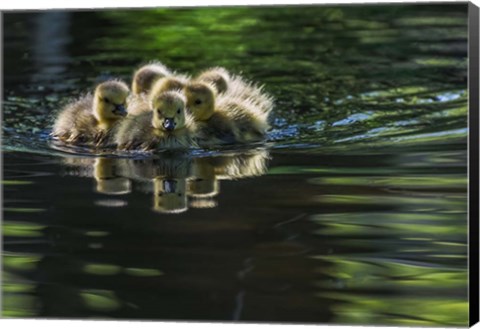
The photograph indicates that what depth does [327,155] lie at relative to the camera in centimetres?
534

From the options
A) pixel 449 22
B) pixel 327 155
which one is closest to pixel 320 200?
pixel 327 155

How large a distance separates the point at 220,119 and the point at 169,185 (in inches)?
25.4

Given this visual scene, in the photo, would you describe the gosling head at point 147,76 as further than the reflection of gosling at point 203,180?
Yes

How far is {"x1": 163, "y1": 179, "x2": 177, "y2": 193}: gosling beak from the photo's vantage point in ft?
17.1

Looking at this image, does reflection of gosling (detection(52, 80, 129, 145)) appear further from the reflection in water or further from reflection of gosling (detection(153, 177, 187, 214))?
reflection of gosling (detection(153, 177, 187, 214))

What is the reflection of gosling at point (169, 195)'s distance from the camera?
16.6ft

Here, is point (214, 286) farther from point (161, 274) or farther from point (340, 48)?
point (340, 48)

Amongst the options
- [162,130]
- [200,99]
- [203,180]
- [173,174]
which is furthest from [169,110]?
[203,180]

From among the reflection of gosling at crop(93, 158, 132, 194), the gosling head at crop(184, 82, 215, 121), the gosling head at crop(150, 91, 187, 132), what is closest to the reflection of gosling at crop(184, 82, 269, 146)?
the gosling head at crop(184, 82, 215, 121)

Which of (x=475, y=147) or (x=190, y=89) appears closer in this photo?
(x=475, y=147)

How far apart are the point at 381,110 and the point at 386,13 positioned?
1.92ft

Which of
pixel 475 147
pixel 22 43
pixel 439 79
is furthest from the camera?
pixel 22 43

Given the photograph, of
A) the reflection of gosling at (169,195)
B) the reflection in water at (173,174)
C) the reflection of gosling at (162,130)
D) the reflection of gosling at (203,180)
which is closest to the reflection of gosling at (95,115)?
the reflection of gosling at (162,130)

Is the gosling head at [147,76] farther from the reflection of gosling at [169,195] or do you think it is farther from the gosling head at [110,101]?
the reflection of gosling at [169,195]
